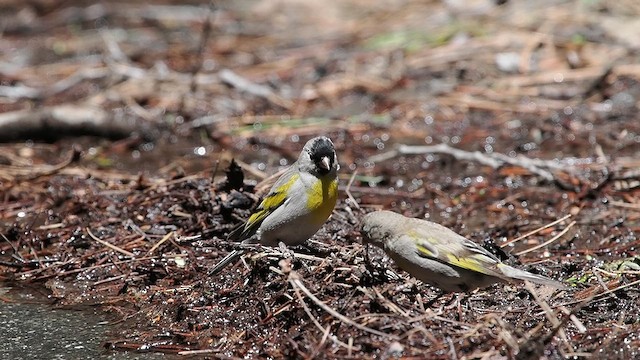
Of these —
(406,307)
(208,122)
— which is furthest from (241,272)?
(208,122)

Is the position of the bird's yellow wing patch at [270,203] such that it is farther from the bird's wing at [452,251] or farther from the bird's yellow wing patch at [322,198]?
the bird's wing at [452,251]

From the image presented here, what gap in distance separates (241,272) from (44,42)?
9171 millimetres

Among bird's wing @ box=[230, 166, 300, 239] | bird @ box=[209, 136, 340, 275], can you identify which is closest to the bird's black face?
bird @ box=[209, 136, 340, 275]

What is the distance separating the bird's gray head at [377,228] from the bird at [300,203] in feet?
1.27

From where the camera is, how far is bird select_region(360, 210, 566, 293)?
15.9ft

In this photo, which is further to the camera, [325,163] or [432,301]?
[325,163]

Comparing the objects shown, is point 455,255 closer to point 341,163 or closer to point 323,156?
point 323,156

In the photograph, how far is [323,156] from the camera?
5617 mm

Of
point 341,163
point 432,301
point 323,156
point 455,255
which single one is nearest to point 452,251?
point 455,255

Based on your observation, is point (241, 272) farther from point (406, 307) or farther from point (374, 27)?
point (374, 27)

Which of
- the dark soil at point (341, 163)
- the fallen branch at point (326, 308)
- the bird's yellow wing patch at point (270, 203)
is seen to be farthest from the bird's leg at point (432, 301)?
the bird's yellow wing patch at point (270, 203)

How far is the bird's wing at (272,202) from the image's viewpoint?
5.70 metres

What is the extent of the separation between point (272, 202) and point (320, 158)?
1.37 feet

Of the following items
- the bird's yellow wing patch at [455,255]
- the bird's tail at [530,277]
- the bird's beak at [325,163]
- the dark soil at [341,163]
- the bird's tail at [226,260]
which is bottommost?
the dark soil at [341,163]
